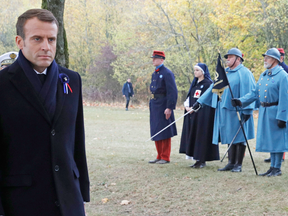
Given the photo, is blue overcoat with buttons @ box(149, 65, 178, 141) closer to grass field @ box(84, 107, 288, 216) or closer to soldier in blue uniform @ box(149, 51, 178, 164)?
soldier in blue uniform @ box(149, 51, 178, 164)

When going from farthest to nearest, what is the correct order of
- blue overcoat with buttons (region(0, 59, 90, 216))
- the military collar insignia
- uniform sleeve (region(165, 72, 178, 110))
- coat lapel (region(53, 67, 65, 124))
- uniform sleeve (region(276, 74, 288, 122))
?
uniform sleeve (region(165, 72, 178, 110)) → uniform sleeve (region(276, 74, 288, 122)) → the military collar insignia → coat lapel (region(53, 67, 65, 124)) → blue overcoat with buttons (region(0, 59, 90, 216))

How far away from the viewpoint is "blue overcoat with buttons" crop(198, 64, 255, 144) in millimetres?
7727

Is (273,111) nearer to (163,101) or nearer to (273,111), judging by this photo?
(273,111)

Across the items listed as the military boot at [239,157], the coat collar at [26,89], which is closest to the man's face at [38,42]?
the coat collar at [26,89]

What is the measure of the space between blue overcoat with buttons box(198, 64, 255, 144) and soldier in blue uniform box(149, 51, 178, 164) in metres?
0.76

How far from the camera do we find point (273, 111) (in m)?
7.09

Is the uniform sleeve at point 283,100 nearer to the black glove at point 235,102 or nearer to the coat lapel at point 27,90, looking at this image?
the black glove at point 235,102

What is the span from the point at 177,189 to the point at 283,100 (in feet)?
7.99

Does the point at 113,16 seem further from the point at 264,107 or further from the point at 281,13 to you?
the point at 264,107

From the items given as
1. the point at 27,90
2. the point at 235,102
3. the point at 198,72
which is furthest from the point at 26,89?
the point at 198,72

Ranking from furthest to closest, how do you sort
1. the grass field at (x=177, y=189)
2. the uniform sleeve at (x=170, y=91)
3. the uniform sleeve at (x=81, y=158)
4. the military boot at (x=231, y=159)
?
1. the uniform sleeve at (x=170, y=91)
2. the military boot at (x=231, y=159)
3. the grass field at (x=177, y=189)
4. the uniform sleeve at (x=81, y=158)

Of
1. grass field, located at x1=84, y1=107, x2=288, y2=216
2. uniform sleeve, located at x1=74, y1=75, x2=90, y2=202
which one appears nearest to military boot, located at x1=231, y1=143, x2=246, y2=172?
grass field, located at x1=84, y1=107, x2=288, y2=216

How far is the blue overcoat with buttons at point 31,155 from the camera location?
7.52ft

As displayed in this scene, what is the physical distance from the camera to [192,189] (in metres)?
6.29
